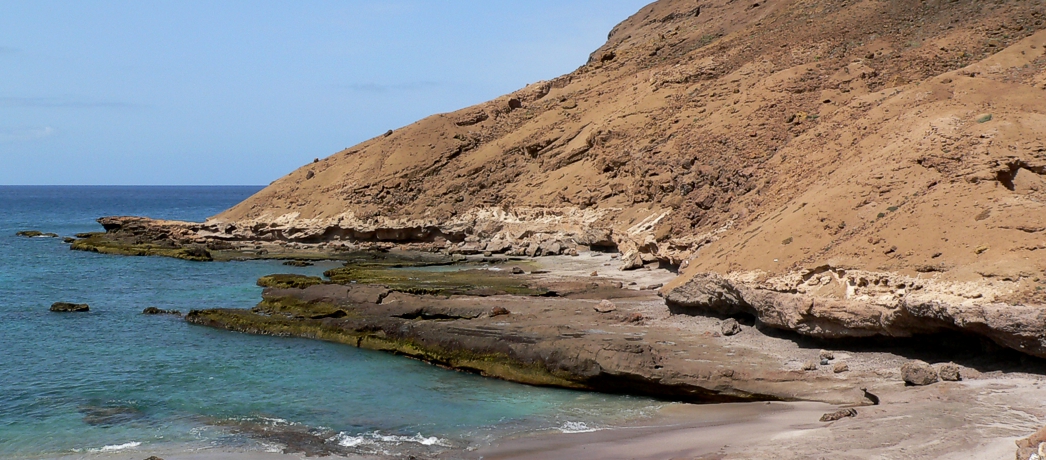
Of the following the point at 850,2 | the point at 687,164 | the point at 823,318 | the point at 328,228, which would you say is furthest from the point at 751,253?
the point at 328,228

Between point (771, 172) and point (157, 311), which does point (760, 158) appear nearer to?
point (771, 172)

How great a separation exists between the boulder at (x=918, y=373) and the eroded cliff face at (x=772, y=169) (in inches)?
29.7

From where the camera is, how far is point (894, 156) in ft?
60.6

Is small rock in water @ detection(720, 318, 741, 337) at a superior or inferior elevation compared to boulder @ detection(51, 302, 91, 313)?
superior

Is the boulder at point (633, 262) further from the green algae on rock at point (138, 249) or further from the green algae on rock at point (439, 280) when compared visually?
the green algae on rock at point (138, 249)

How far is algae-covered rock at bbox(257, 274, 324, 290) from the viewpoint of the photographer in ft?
95.6

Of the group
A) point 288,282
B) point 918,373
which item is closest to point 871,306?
point 918,373

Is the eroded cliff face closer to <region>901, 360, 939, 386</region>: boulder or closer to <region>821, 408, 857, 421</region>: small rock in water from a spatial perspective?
<region>901, 360, 939, 386</region>: boulder

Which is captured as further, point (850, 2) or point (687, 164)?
point (850, 2)

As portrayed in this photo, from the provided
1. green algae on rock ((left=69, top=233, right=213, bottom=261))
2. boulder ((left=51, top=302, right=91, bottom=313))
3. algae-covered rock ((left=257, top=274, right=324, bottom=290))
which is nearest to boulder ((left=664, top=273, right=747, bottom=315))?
algae-covered rock ((left=257, top=274, right=324, bottom=290))

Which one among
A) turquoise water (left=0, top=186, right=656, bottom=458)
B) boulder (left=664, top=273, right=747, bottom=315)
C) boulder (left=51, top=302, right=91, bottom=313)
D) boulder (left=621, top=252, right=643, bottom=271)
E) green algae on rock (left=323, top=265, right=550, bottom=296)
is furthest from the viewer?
boulder (left=621, top=252, right=643, bottom=271)

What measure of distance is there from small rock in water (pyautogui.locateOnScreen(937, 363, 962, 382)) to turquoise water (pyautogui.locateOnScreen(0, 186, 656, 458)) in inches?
184

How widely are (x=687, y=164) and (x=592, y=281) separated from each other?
9770mm

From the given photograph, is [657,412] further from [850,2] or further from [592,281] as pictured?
[850,2]
